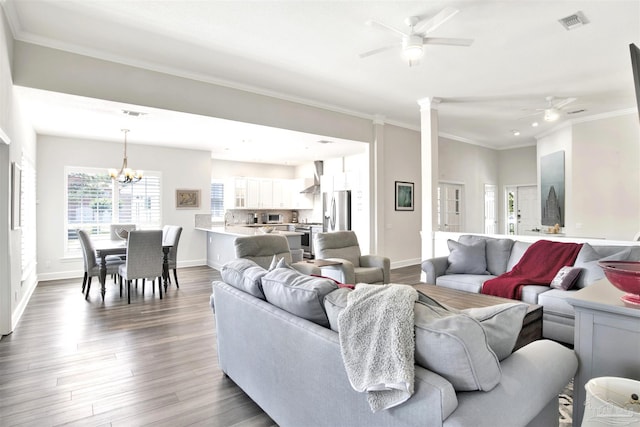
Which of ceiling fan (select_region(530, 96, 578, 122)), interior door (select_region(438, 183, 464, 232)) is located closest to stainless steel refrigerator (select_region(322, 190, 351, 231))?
interior door (select_region(438, 183, 464, 232))

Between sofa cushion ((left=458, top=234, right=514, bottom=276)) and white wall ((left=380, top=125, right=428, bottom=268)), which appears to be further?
white wall ((left=380, top=125, right=428, bottom=268))

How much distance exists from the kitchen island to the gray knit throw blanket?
485cm

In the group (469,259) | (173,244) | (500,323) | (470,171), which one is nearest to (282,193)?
(173,244)

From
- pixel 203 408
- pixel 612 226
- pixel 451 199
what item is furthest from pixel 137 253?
pixel 612 226

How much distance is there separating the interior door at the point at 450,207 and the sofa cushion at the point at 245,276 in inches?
249

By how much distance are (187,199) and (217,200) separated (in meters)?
1.53

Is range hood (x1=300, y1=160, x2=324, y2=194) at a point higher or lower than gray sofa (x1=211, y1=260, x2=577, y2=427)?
higher

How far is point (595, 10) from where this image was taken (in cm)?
313

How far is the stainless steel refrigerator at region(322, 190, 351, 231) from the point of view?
8.20m

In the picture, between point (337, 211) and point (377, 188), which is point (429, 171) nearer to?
point (377, 188)

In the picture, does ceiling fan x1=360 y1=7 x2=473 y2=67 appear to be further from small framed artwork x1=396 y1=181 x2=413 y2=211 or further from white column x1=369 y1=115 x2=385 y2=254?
small framed artwork x1=396 y1=181 x2=413 y2=211

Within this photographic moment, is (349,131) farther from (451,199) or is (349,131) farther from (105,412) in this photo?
(105,412)

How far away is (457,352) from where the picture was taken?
3.85ft

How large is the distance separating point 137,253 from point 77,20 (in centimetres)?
282
